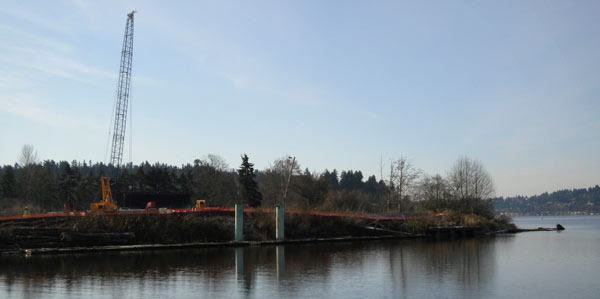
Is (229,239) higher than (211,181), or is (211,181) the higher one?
(211,181)

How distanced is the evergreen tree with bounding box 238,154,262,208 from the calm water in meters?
56.5

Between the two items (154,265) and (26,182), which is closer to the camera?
(154,265)

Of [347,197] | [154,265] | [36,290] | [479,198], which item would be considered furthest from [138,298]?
[479,198]

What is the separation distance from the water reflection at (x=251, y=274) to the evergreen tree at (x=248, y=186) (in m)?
56.4

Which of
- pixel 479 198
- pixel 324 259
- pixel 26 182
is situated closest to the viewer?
pixel 324 259

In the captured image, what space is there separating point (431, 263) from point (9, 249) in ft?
132

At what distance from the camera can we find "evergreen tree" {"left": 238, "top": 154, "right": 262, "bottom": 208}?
109m

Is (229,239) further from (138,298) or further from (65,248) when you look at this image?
(138,298)

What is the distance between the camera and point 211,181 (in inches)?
4751

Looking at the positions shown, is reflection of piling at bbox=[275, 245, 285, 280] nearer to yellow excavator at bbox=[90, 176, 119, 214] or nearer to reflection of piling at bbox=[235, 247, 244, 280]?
reflection of piling at bbox=[235, 247, 244, 280]

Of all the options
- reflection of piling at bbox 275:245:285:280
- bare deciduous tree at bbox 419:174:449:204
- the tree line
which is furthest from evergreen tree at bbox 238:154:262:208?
reflection of piling at bbox 275:245:285:280

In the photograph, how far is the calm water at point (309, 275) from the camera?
1096 inches

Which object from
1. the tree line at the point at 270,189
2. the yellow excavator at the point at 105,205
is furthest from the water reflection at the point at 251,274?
the tree line at the point at 270,189

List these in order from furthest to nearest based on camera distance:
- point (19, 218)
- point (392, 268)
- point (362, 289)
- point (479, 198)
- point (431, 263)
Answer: point (479, 198)
point (19, 218)
point (431, 263)
point (392, 268)
point (362, 289)
